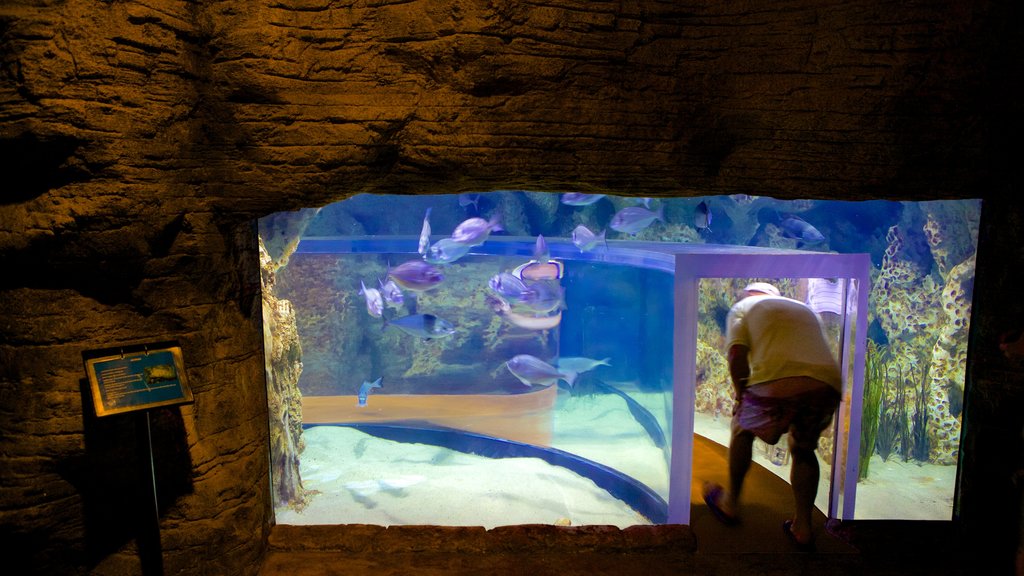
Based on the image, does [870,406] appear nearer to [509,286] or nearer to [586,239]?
[586,239]

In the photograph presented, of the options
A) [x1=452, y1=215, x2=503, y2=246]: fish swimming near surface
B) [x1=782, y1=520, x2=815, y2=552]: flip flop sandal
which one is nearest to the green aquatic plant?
[x1=782, y1=520, x2=815, y2=552]: flip flop sandal

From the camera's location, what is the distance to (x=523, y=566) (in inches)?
124

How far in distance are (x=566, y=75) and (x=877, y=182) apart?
180 centimetres

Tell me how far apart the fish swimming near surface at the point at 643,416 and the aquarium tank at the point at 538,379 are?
0.04 meters

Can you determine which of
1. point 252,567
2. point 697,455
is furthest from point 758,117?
→ point 252,567

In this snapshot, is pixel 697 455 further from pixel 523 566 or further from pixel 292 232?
pixel 292 232

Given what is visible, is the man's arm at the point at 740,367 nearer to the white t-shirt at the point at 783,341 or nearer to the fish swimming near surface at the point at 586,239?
the white t-shirt at the point at 783,341

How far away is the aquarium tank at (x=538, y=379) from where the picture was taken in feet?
20.2

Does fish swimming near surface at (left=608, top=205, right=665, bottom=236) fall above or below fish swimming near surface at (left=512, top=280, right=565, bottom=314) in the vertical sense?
above

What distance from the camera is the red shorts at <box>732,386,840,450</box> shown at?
3.29 m

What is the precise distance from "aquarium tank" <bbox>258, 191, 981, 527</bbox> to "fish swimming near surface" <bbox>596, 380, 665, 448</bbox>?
0.04 m

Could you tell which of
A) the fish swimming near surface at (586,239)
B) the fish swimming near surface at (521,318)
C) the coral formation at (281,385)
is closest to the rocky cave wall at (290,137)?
the coral formation at (281,385)

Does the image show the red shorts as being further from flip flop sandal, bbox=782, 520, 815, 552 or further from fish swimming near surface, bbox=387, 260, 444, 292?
fish swimming near surface, bbox=387, 260, 444, 292

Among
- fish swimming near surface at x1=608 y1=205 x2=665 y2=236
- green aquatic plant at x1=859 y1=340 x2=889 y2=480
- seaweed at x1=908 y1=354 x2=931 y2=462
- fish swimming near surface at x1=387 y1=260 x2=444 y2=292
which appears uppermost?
fish swimming near surface at x1=608 y1=205 x2=665 y2=236
